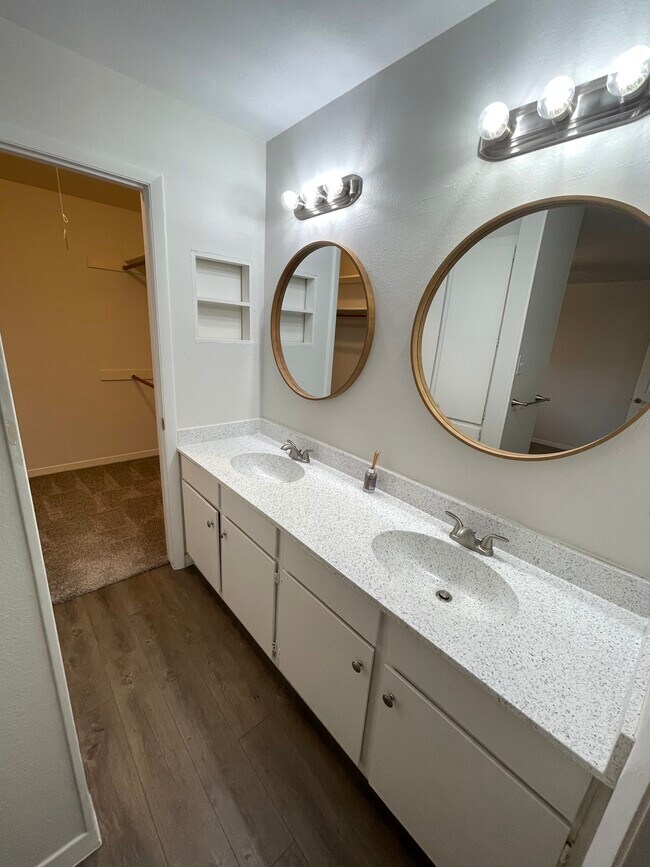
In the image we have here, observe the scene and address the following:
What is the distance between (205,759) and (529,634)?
117cm

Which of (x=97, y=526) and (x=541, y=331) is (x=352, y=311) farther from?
(x=97, y=526)

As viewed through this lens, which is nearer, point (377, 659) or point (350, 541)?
point (377, 659)

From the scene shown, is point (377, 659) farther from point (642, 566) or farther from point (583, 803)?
point (642, 566)

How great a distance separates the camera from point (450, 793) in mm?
805

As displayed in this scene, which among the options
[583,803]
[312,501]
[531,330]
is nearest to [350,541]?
[312,501]

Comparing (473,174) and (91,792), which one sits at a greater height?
(473,174)

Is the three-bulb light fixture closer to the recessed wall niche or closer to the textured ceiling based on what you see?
the textured ceiling

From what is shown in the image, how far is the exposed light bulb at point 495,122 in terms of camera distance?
92cm

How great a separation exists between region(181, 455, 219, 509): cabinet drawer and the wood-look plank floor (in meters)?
0.66

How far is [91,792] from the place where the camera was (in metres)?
1.07

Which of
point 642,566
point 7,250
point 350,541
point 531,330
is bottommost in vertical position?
point 350,541

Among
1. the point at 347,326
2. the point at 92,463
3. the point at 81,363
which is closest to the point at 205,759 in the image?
the point at 347,326

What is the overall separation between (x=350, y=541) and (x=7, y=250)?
335cm

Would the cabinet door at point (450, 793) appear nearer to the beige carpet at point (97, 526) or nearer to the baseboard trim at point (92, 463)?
the beige carpet at point (97, 526)
